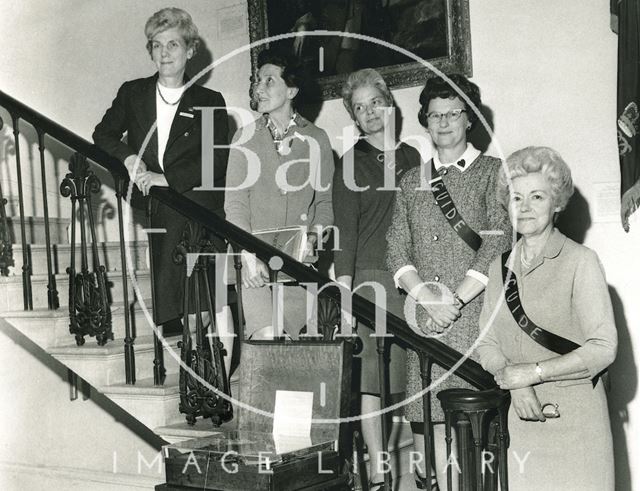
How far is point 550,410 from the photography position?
2.50 m

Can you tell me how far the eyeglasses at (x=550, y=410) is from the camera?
8.16ft

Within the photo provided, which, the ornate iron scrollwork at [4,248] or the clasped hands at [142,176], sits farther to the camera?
the ornate iron scrollwork at [4,248]

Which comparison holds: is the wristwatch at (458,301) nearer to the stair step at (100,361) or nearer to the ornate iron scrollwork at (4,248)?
the stair step at (100,361)

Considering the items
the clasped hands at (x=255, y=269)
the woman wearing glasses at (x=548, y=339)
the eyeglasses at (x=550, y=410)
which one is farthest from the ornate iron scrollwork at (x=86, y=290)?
the eyeglasses at (x=550, y=410)

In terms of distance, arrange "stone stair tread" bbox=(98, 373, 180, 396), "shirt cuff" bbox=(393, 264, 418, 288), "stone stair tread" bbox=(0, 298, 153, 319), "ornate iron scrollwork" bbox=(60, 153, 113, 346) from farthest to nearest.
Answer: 1. "stone stair tread" bbox=(0, 298, 153, 319)
2. "ornate iron scrollwork" bbox=(60, 153, 113, 346)
3. "stone stair tread" bbox=(98, 373, 180, 396)
4. "shirt cuff" bbox=(393, 264, 418, 288)

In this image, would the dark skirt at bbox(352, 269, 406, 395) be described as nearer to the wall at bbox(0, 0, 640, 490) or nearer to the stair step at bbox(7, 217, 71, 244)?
the wall at bbox(0, 0, 640, 490)

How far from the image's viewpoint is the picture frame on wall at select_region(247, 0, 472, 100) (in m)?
4.39

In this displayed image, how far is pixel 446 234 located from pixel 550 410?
828 mm

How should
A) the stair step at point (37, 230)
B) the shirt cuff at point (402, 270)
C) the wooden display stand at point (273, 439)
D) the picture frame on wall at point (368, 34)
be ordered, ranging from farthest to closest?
1. the stair step at point (37, 230)
2. the picture frame on wall at point (368, 34)
3. the shirt cuff at point (402, 270)
4. the wooden display stand at point (273, 439)

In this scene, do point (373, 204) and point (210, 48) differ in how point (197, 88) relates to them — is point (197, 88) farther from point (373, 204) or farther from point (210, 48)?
point (210, 48)

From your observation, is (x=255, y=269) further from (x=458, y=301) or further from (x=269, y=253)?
(x=458, y=301)

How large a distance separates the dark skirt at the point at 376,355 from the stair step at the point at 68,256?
1.82 meters

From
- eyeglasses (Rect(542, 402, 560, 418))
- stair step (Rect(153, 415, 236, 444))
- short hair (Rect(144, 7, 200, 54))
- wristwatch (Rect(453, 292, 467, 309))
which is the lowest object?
stair step (Rect(153, 415, 236, 444))

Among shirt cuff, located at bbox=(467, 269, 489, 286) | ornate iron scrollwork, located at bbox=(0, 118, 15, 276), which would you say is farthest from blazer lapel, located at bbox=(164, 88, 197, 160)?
shirt cuff, located at bbox=(467, 269, 489, 286)
